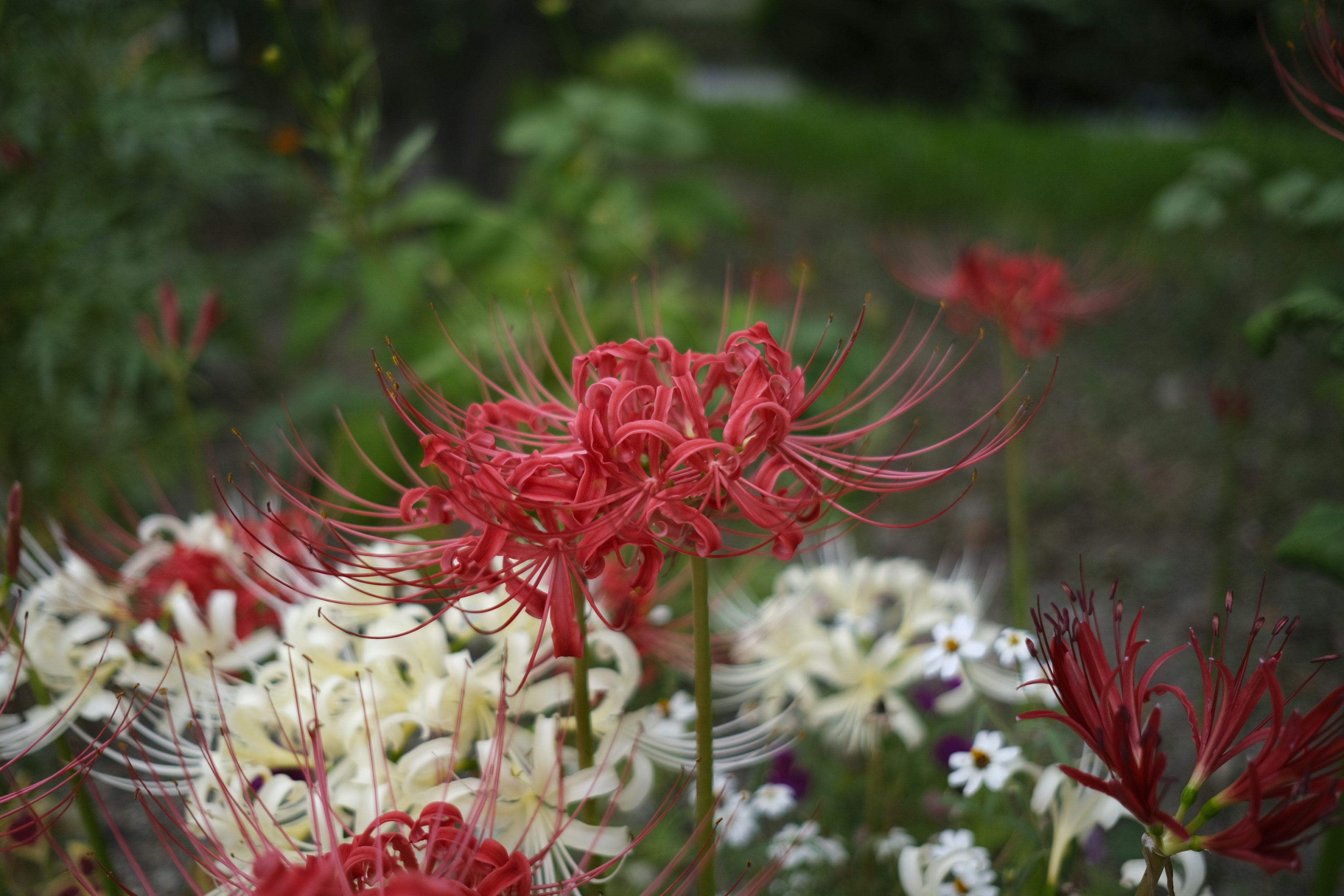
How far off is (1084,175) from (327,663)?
389cm

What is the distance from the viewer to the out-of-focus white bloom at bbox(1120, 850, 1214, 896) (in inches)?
35.5

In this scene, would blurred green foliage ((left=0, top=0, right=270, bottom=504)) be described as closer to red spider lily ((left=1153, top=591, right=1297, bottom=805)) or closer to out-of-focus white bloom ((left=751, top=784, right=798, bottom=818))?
out-of-focus white bloom ((left=751, top=784, right=798, bottom=818))

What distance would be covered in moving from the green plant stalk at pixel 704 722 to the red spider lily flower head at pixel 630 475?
0.16ft

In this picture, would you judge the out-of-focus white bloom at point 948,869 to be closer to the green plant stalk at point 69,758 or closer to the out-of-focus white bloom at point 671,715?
the out-of-focus white bloom at point 671,715

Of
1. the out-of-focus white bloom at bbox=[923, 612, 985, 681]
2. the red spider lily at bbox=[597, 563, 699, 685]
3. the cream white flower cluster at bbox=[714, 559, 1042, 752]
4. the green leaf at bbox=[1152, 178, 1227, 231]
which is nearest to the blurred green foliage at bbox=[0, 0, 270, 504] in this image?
the red spider lily at bbox=[597, 563, 699, 685]

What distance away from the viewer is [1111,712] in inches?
28.8

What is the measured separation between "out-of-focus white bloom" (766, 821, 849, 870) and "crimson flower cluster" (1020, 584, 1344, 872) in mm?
449

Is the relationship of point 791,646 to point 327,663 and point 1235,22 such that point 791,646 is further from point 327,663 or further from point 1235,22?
point 1235,22

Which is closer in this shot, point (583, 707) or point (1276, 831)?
point (1276, 831)

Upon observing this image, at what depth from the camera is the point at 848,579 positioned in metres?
1.44

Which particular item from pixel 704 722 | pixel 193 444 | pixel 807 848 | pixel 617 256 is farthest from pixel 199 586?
pixel 617 256

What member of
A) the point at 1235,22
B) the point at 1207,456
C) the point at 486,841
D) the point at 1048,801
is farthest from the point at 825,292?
the point at 1235,22

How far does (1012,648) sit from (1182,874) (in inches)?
13.4

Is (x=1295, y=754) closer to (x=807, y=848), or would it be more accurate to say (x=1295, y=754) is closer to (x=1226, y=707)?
(x=1226, y=707)
